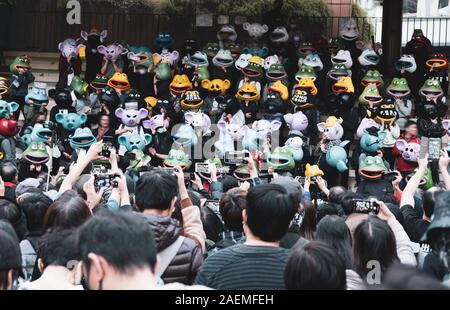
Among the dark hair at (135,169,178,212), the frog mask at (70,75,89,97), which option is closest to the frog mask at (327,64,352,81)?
the frog mask at (70,75,89,97)

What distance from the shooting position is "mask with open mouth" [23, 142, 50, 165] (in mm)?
10273

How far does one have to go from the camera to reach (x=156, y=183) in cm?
405

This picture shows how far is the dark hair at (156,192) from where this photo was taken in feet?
13.2

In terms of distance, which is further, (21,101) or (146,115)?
(21,101)

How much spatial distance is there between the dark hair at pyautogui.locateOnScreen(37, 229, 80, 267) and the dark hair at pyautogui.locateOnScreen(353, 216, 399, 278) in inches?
57.0

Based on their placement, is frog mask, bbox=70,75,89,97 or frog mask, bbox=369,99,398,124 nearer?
frog mask, bbox=369,99,398,124

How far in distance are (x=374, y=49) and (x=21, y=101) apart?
5.85 meters

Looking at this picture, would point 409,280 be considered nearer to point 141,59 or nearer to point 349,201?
point 349,201

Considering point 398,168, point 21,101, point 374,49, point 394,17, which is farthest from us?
point 394,17

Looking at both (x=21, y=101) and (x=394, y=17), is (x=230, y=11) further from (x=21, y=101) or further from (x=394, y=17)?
(x=21, y=101)

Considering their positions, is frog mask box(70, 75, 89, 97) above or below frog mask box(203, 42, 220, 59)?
below

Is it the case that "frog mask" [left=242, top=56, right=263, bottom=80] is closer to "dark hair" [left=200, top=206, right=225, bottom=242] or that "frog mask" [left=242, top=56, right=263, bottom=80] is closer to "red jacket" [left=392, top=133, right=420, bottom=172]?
"red jacket" [left=392, top=133, right=420, bottom=172]

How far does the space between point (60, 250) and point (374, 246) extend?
1.55 meters
